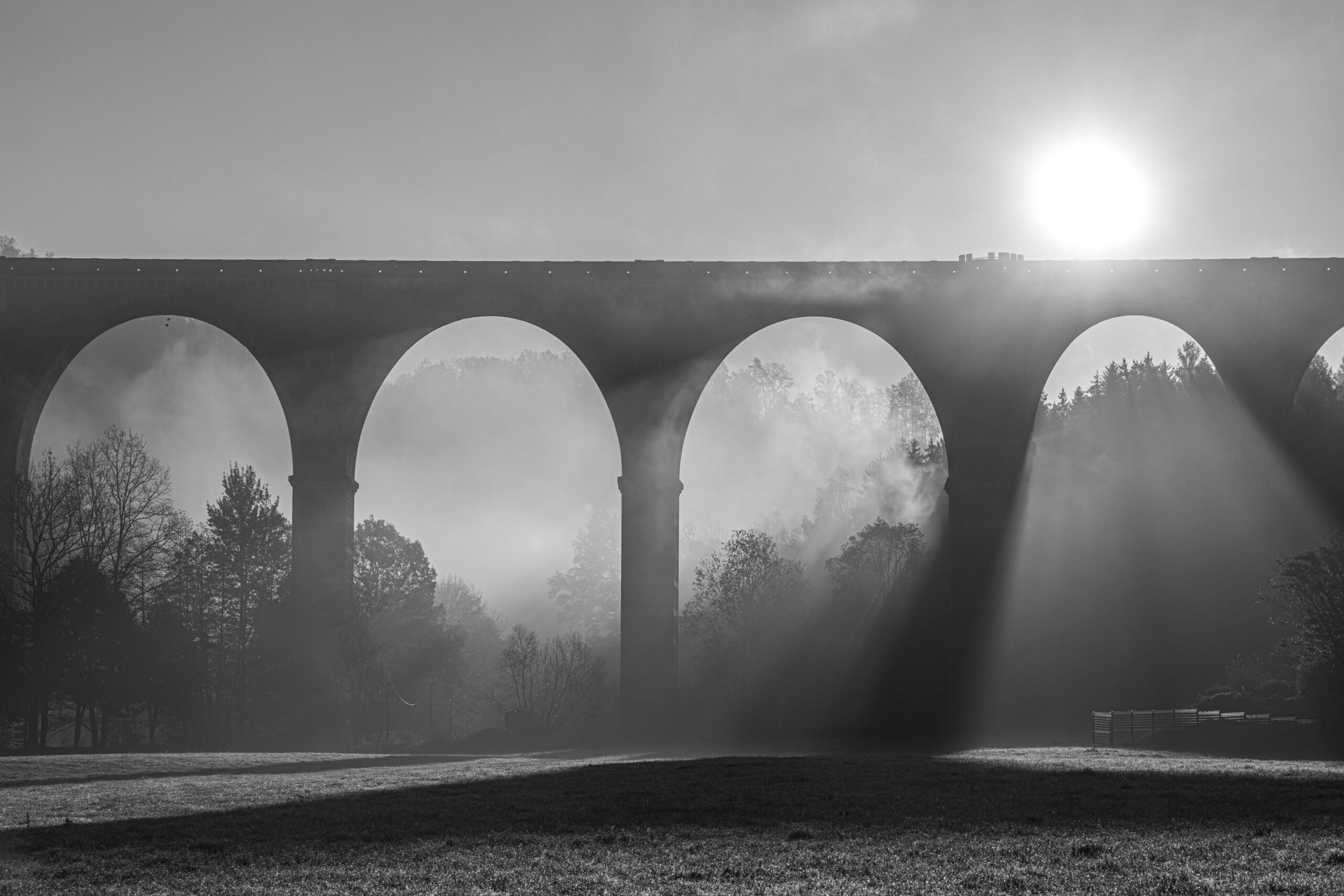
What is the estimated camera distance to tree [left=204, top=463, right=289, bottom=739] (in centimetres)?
3875

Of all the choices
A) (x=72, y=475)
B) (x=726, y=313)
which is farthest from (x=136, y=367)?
(x=726, y=313)

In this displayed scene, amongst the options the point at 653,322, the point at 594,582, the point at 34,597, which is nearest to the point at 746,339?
the point at 653,322

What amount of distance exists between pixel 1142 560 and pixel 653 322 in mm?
15334

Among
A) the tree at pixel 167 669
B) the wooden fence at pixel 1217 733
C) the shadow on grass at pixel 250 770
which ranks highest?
the tree at pixel 167 669

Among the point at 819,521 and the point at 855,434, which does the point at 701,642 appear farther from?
the point at 855,434

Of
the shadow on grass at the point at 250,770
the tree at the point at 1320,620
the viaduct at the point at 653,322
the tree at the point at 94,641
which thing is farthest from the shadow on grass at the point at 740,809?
the tree at the point at 94,641

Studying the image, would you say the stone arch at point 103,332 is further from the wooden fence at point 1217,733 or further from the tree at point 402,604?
the wooden fence at point 1217,733

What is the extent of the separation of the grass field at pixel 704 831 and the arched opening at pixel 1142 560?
14060 mm

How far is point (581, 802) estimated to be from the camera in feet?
47.4

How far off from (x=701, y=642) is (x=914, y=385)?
23.7 metres

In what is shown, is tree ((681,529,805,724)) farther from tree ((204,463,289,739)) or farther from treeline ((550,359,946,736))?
tree ((204,463,289,739))

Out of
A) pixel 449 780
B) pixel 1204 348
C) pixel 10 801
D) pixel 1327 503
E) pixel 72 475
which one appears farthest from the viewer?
pixel 72 475

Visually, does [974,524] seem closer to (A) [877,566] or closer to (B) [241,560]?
(A) [877,566]

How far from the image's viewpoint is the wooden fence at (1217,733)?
25.3m
